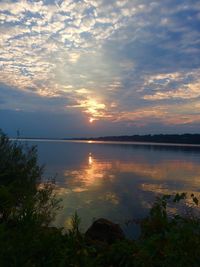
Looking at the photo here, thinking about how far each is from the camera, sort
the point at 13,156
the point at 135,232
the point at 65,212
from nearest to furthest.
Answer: the point at 13,156
the point at 135,232
the point at 65,212

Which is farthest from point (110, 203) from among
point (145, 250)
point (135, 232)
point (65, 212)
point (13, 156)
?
point (145, 250)

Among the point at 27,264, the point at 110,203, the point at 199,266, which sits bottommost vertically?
the point at 110,203

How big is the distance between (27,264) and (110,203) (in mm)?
21884

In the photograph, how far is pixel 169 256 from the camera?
4.80m

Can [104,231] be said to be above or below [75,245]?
below

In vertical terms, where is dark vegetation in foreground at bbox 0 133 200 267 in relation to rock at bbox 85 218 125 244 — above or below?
above

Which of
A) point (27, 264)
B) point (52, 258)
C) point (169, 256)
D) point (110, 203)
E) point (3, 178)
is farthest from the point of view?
point (110, 203)

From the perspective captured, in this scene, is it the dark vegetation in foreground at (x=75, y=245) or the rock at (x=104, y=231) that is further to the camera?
the rock at (x=104, y=231)

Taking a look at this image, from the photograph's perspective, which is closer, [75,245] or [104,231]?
[75,245]

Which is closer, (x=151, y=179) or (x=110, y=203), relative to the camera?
(x=110, y=203)

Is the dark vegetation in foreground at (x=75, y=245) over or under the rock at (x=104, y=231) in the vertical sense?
over

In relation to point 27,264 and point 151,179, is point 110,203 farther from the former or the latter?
point 27,264

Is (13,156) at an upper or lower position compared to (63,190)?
upper

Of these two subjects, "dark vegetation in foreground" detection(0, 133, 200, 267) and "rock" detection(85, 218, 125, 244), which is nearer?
"dark vegetation in foreground" detection(0, 133, 200, 267)
